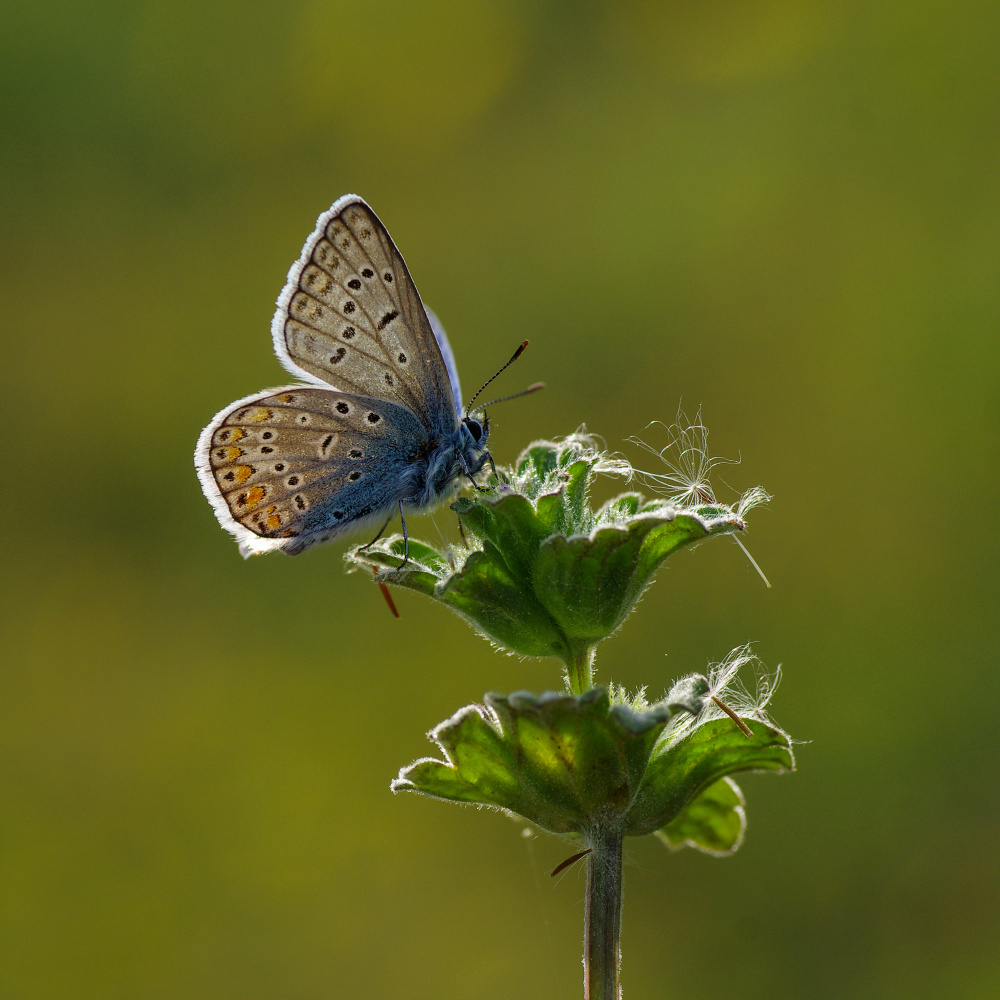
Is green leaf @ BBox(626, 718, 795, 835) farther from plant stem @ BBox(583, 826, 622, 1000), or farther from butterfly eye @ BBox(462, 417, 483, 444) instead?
butterfly eye @ BBox(462, 417, 483, 444)

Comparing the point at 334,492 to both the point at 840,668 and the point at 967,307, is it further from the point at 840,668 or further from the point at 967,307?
the point at 967,307

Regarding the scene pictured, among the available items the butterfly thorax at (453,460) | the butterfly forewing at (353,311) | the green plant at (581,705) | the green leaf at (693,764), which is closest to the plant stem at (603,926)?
the green plant at (581,705)

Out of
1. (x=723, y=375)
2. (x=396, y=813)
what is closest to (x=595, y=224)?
(x=723, y=375)

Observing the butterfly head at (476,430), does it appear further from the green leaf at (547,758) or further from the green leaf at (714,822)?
the green leaf at (714,822)

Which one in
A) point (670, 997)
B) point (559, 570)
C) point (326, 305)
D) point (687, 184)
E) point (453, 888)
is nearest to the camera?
point (559, 570)

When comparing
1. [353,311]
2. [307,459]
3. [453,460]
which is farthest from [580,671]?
[353,311]

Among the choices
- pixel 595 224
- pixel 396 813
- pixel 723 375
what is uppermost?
pixel 595 224
